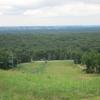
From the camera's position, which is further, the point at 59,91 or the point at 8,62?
the point at 8,62

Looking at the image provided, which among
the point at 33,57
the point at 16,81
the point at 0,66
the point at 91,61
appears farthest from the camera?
the point at 33,57

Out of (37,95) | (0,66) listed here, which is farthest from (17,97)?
(0,66)

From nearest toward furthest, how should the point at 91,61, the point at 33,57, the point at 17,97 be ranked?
the point at 17,97 → the point at 91,61 → the point at 33,57

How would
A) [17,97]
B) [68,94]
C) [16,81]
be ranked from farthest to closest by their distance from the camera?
[16,81]
[68,94]
[17,97]

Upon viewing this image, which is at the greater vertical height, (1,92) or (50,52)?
(1,92)

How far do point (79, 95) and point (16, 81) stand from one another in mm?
5231

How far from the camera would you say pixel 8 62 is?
66312 mm

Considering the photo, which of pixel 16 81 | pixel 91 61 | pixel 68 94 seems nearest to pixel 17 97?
pixel 68 94

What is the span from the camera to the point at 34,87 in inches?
728

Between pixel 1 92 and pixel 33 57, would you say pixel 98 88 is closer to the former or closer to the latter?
pixel 1 92

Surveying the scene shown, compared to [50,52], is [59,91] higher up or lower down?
higher up

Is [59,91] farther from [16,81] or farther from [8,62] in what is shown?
[8,62]

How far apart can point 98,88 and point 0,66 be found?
47.6m

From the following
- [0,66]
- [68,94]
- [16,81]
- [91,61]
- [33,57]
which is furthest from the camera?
[33,57]
